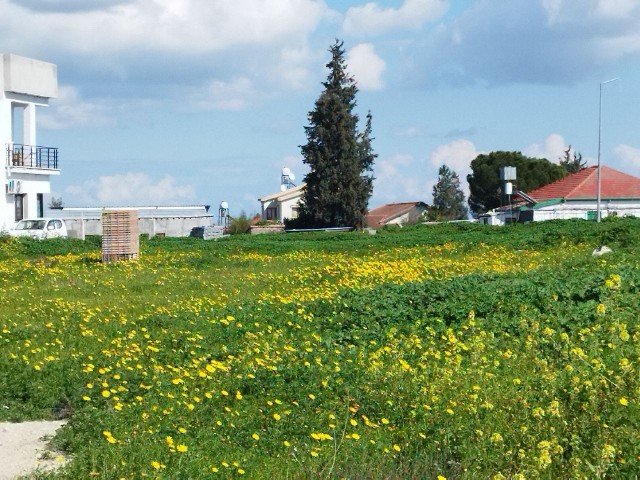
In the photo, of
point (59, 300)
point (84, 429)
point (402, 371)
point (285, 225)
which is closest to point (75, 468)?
point (84, 429)

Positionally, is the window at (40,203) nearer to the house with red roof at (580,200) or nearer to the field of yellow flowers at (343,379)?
the house with red roof at (580,200)

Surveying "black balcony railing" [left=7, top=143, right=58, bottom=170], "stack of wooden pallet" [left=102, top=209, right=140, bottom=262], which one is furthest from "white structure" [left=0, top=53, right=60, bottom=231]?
"stack of wooden pallet" [left=102, top=209, right=140, bottom=262]

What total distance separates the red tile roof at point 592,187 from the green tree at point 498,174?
1354cm

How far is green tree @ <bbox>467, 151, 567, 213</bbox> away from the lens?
76.6m

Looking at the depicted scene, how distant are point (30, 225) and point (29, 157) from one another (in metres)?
4.00

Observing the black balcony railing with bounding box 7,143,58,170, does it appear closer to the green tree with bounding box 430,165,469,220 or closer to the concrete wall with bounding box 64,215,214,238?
the concrete wall with bounding box 64,215,214,238

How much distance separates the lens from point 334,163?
59.7 meters

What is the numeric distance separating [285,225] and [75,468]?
54078mm

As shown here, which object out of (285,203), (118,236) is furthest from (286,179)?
(118,236)

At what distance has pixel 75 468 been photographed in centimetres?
683

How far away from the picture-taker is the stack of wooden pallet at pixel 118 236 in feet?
88.0

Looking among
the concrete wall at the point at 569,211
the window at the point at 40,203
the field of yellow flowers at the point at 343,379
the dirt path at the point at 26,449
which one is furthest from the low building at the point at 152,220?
the dirt path at the point at 26,449

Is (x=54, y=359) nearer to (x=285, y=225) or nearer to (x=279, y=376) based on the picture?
(x=279, y=376)

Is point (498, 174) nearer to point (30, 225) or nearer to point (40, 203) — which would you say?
point (40, 203)
